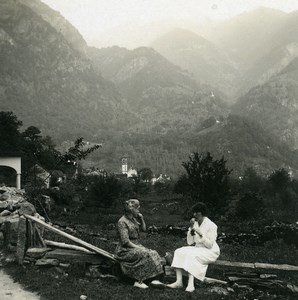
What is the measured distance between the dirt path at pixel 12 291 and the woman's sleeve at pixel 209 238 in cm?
357

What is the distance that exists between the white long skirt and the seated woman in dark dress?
499 mm

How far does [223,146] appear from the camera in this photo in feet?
582


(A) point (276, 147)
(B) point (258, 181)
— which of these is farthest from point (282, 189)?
(A) point (276, 147)

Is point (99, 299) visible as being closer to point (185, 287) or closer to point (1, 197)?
point (185, 287)

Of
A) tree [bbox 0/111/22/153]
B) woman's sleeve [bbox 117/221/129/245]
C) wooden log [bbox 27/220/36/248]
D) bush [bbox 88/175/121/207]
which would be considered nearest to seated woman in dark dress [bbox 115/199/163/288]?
woman's sleeve [bbox 117/221/129/245]

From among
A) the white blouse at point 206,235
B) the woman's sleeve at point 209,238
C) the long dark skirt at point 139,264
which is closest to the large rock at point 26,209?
the long dark skirt at point 139,264

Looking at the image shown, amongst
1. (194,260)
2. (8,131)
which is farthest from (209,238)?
(8,131)

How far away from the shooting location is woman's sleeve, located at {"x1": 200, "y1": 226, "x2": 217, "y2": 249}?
9.11m

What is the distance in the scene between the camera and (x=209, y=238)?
9.21m

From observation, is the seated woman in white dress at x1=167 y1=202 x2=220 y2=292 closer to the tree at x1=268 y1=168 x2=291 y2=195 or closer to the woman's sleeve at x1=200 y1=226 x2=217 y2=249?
the woman's sleeve at x1=200 y1=226 x2=217 y2=249

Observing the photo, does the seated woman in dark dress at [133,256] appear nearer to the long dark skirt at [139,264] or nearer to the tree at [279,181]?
the long dark skirt at [139,264]

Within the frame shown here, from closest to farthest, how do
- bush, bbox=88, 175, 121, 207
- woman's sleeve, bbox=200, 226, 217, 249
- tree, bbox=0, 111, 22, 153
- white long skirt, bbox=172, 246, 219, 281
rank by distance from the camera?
white long skirt, bbox=172, 246, 219, 281 → woman's sleeve, bbox=200, 226, 217, 249 → bush, bbox=88, 175, 121, 207 → tree, bbox=0, 111, 22, 153

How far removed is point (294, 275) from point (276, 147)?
180 m

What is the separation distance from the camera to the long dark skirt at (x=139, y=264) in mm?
8992
